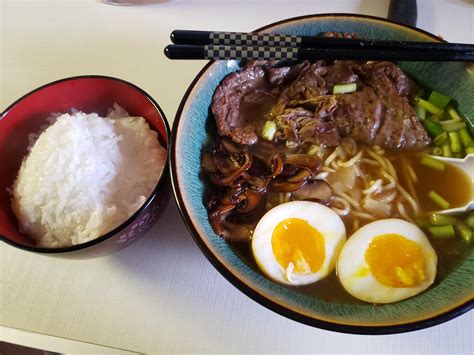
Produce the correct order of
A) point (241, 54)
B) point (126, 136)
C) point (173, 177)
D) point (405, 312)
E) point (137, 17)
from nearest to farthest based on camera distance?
point (405, 312) < point (173, 177) < point (241, 54) < point (126, 136) < point (137, 17)

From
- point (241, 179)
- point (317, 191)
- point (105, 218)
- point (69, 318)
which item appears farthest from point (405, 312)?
point (69, 318)

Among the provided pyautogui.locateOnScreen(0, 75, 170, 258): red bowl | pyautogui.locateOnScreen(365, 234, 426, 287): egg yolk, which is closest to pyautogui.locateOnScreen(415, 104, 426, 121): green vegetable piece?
pyautogui.locateOnScreen(365, 234, 426, 287): egg yolk

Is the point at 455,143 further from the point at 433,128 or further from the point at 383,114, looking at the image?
the point at 383,114

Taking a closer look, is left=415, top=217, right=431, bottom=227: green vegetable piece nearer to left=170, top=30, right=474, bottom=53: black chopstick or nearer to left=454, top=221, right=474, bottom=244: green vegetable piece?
left=454, top=221, right=474, bottom=244: green vegetable piece

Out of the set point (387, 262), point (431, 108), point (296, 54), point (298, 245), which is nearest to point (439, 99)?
point (431, 108)

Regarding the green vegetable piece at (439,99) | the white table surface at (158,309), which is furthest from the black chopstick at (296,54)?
the white table surface at (158,309)

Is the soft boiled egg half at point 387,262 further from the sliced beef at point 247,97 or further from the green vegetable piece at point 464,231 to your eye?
the sliced beef at point 247,97

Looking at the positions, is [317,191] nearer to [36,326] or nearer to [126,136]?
[126,136]

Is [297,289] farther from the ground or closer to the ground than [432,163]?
closer to the ground
